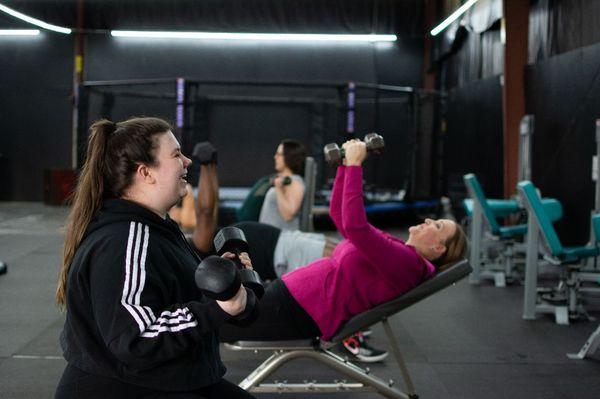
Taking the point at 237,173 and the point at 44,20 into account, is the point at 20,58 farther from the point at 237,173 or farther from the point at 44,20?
the point at 237,173

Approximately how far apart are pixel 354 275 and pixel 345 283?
5cm

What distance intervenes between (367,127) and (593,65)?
6.11 m

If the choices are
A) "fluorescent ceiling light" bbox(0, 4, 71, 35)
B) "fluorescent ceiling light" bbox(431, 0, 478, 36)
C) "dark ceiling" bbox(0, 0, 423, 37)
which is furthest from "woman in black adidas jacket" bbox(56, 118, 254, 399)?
"dark ceiling" bbox(0, 0, 423, 37)

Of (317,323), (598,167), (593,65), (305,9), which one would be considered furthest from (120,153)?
(305,9)

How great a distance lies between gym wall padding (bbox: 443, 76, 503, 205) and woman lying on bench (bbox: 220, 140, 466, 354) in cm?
652

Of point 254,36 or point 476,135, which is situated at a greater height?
point 254,36

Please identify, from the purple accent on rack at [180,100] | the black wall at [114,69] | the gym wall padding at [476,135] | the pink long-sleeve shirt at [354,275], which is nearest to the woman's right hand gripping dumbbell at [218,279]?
the pink long-sleeve shirt at [354,275]

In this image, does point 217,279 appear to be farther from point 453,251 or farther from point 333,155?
point 453,251

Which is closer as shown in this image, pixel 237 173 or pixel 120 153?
pixel 120 153

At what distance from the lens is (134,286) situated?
142 centimetres

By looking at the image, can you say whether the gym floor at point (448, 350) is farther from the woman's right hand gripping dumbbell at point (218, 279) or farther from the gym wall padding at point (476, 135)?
the gym wall padding at point (476, 135)

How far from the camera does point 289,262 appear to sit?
12.3ft

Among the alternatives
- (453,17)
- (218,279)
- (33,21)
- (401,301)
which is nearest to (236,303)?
(218,279)

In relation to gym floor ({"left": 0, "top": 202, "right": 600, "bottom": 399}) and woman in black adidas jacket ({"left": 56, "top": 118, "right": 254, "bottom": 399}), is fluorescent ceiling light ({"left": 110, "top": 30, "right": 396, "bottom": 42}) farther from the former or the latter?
woman in black adidas jacket ({"left": 56, "top": 118, "right": 254, "bottom": 399})
